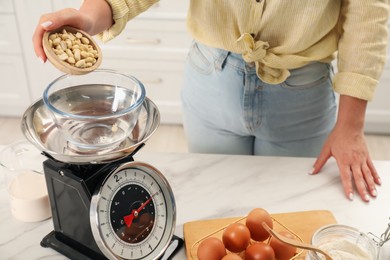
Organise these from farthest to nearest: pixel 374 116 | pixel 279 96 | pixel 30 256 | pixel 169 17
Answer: pixel 374 116, pixel 169 17, pixel 279 96, pixel 30 256

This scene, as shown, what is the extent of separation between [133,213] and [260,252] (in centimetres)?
23

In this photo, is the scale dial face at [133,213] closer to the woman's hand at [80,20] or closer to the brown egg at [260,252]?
the brown egg at [260,252]

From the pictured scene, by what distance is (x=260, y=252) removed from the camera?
871mm

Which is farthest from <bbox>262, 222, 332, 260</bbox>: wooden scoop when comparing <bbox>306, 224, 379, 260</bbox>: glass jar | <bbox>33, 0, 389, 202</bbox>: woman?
<bbox>33, 0, 389, 202</bbox>: woman

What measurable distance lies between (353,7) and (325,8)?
7 centimetres

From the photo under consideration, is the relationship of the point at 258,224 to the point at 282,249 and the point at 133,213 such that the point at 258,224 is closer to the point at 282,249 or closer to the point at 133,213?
the point at 282,249

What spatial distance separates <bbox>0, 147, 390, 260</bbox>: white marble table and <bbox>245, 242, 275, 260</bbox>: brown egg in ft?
0.50

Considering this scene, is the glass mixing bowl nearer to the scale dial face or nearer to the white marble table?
the scale dial face

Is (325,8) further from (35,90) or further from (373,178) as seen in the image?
(35,90)

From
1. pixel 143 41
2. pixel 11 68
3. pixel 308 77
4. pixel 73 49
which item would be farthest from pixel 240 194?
pixel 11 68

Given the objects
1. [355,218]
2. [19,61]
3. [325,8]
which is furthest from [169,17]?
[355,218]

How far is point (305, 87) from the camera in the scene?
1260 millimetres

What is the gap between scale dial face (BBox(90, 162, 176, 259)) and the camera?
32.2 inches

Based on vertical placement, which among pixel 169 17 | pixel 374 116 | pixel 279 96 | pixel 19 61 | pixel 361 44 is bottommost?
pixel 374 116
